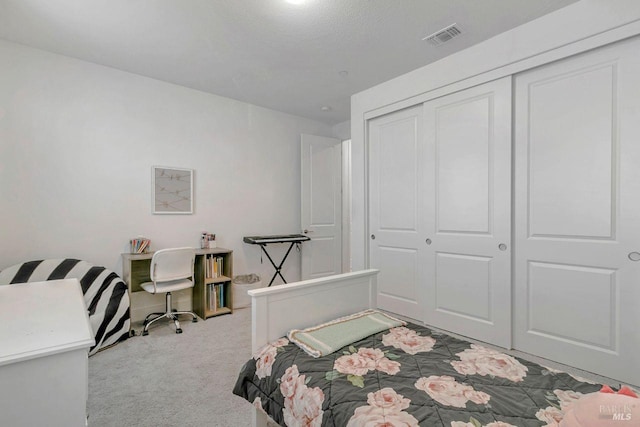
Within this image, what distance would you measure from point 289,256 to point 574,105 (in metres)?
3.68

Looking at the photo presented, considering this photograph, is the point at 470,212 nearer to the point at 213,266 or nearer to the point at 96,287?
the point at 213,266

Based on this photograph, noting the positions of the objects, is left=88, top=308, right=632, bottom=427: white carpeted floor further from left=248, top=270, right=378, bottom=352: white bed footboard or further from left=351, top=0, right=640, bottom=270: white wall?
left=351, top=0, right=640, bottom=270: white wall

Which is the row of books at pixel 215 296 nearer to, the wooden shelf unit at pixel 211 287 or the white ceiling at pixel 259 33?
the wooden shelf unit at pixel 211 287

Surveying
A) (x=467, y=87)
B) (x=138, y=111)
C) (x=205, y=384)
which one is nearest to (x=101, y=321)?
(x=205, y=384)

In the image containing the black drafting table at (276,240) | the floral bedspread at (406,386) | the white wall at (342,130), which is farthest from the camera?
the white wall at (342,130)

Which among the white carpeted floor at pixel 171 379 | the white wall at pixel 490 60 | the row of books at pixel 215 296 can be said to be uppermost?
the white wall at pixel 490 60

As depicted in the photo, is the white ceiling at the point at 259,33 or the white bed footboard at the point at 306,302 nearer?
the white bed footboard at the point at 306,302

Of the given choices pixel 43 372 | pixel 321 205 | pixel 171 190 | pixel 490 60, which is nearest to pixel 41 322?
pixel 43 372

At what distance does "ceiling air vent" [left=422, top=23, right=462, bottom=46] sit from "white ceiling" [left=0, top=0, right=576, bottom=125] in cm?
5

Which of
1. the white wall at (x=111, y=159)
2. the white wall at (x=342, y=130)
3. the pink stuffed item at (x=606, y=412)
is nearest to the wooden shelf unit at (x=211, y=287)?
the white wall at (x=111, y=159)

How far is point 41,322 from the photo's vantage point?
3.66 feet

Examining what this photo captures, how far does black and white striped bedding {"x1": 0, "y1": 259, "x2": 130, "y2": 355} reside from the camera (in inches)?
105

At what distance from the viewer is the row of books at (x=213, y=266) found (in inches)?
142

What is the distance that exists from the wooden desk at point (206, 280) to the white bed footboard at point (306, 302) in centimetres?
202
